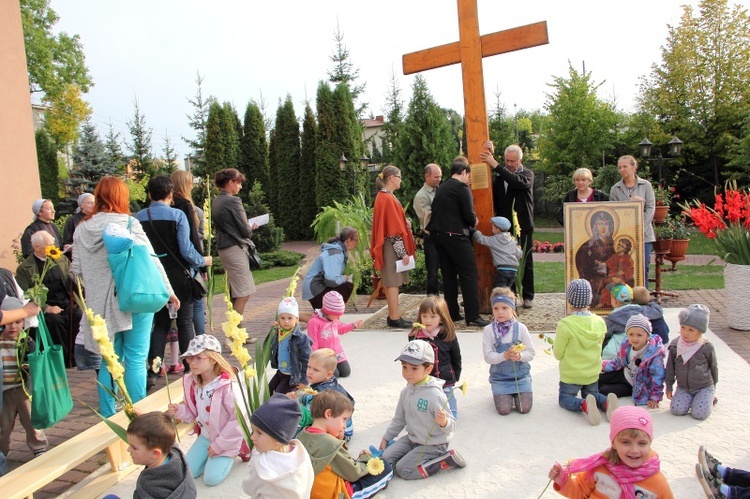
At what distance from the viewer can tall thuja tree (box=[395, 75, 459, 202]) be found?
639 inches

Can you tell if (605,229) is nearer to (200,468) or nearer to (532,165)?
(200,468)

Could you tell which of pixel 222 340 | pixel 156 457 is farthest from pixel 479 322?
pixel 156 457

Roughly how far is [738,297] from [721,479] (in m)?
4.55

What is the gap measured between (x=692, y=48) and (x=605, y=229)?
16.8m

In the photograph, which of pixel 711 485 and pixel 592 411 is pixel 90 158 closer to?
pixel 592 411

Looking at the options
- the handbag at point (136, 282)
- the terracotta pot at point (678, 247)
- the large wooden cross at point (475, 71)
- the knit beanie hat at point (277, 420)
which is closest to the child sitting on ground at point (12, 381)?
the handbag at point (136, 282)

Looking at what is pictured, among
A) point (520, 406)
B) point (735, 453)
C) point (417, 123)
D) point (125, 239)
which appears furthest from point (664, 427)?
point (417, 123)

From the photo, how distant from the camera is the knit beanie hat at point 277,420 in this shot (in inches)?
113

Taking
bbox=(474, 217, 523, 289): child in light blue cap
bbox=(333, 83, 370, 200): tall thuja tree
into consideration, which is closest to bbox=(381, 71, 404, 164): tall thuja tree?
bbox=(333, 83, 370, 200): tall thuja tree

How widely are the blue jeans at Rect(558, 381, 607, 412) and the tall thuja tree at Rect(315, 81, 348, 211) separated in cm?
1835

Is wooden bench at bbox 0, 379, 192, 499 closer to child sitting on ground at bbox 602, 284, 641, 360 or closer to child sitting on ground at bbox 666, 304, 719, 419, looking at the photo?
child sitting on ground at bbox 602, 284, 641, 360

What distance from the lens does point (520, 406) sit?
4.82m

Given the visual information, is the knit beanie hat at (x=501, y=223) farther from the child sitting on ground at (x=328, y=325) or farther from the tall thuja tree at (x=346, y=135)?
the tall thuja tree at (x=346, y=135)

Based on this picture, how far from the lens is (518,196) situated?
820cm
